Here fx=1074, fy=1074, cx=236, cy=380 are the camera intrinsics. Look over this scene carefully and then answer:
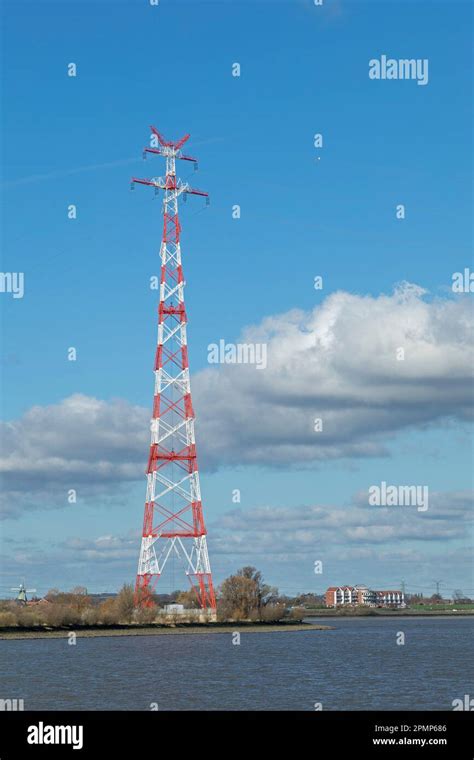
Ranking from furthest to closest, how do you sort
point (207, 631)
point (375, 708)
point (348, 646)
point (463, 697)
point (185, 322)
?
point (207, 631) → point (348, 646) → point (185, 322) → point (463, 697) → point (375, 708)

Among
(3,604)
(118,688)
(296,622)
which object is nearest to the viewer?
(118,688)

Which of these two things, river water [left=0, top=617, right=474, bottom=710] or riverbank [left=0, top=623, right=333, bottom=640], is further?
riverbank [left=0, top=623, right=333, bottom=640]

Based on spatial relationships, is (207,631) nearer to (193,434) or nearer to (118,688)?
(193,434)

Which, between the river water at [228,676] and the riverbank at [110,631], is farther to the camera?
the riverbank at [110,631]

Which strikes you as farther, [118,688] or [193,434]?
[193,434]

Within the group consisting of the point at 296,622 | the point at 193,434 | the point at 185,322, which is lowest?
the point at 296,622

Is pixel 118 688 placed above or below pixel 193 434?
below

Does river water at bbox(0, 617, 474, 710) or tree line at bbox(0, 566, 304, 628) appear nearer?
river water at bbox(0, 617, 474, 710)

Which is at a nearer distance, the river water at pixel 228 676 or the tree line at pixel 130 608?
the river water at pixel 228 676
